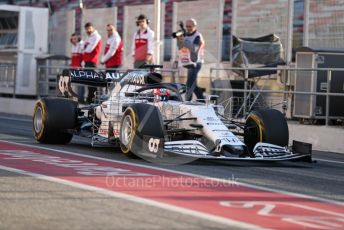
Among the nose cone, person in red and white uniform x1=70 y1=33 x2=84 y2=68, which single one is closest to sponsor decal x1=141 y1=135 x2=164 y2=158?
the nose cone

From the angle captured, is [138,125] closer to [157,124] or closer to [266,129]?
[157,124]

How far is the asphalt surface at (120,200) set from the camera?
20.2ft

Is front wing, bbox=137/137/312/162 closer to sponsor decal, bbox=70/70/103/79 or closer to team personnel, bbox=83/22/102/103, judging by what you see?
sponsor decal, bbox=70/70/103/79

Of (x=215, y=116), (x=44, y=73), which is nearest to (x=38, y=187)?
(x=215, y=116)

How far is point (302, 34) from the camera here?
17734 millimetres

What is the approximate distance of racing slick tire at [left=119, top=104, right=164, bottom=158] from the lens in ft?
32.8

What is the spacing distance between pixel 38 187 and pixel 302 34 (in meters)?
11.1

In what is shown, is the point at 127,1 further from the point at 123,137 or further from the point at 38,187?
the point at 38,187

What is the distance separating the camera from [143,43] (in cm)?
1791

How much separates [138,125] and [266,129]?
1836 millimetres

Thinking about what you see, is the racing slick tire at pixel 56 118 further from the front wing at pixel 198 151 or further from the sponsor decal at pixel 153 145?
the sponsor decal at pixel 153 145

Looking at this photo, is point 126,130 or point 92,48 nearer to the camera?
point 126,130

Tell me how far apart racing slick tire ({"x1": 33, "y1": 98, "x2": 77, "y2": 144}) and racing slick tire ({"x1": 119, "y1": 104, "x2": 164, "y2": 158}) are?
1708 millimetres

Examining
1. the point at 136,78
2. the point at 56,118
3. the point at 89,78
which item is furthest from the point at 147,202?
the point at 89,78
